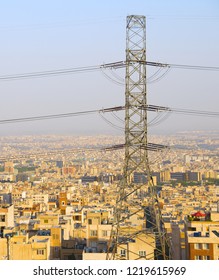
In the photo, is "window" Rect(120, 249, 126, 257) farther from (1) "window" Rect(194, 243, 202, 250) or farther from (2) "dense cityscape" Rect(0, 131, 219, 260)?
(1) "window" Rect(194, 243, 202, 250)

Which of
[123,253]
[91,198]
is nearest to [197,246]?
[123,253]

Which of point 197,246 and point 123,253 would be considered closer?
point 123,253

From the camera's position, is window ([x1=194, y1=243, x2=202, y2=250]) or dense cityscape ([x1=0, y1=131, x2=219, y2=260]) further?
dense cityscape ([x1=0, y1=131, x2=219, y2=260])

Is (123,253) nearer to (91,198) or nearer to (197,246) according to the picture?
(197,246)

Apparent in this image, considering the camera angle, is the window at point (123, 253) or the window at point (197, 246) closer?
the window at point (123, 253)

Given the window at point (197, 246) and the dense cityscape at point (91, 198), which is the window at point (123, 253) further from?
the window at point (197, 246)

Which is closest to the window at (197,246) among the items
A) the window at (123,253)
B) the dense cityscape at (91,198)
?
the dense cityscape at (91,198)

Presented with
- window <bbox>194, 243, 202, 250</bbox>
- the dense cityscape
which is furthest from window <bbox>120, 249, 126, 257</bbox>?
window <bbox>194, 243, 202, 250</bbox>

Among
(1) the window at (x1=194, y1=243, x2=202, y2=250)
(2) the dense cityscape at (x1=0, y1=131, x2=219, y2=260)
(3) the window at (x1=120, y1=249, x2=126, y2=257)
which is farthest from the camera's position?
(2) the dense cityscape at (x1=0, y1=131, x2=219, y2=260)
